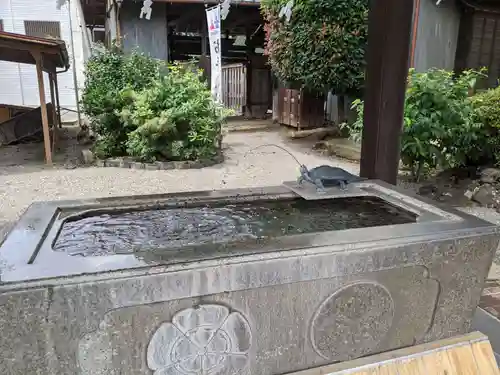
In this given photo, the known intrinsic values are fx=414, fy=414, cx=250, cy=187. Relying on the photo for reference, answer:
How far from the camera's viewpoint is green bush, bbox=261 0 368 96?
8.88m

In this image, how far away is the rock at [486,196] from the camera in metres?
5.51

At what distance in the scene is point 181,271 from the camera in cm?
168

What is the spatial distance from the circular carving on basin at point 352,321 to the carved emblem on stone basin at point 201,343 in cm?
38

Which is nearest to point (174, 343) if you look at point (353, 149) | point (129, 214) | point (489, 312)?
point (129, 214)

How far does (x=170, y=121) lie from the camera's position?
7949 millimetres

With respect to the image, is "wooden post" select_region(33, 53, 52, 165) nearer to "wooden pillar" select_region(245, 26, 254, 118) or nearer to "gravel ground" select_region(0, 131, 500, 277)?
"gravel ground" select_region(0, 131, 500, 277)

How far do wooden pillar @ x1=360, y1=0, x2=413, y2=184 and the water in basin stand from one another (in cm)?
62

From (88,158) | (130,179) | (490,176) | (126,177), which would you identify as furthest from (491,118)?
(88,158)

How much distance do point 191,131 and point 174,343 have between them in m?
6.76

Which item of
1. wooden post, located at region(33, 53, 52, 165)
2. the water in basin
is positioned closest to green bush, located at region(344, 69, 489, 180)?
the water in basin

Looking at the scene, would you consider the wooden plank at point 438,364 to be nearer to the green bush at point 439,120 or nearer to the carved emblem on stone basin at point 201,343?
the carved emblem on stone basin at point 201,343

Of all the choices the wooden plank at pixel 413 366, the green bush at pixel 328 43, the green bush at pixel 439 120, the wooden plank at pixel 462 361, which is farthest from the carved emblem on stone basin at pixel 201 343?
the green bush at pixel 328 43

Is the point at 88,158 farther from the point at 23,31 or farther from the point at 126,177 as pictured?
the point at 23,31

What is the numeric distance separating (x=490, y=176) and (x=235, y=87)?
11.8 meters
